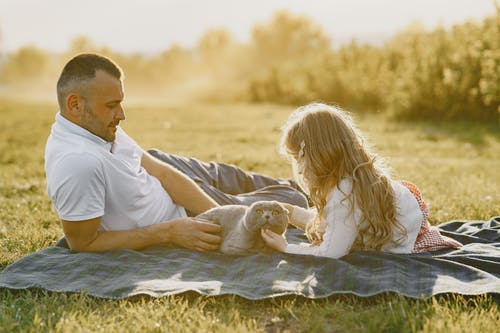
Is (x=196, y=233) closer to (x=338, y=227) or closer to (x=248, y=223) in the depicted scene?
(x=248, y=223)

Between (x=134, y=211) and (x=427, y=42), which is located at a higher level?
(x=427, y=42)

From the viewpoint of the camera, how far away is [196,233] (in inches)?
168

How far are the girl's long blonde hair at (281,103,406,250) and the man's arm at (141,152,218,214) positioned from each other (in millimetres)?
1056

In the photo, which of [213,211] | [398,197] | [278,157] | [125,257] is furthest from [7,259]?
[278,157]

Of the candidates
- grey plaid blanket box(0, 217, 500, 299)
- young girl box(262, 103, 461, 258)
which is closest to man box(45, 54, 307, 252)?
grey plaid blanket box(0, 217, 500, 299)

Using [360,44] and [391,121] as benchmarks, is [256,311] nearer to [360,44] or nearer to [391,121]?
[391,121]

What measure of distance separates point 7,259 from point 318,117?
2641mm

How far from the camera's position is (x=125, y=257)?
164 inches

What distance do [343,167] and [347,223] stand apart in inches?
15.0

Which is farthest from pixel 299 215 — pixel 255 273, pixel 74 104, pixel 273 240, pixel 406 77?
pixel 406 77

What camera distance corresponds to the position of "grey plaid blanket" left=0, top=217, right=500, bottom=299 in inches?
142

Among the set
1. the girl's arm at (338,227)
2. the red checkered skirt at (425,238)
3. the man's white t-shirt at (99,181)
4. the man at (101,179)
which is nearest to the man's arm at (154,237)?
the man at (101,179)

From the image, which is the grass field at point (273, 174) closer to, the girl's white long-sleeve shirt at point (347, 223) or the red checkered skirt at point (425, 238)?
the girl's white long-sleeve shirt at point (347, 223)

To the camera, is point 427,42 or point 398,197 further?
point 427,42
